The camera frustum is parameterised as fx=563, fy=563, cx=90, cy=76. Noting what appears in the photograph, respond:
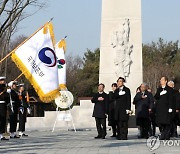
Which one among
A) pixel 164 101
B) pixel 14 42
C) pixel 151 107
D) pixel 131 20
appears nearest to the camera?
pixel 164 101

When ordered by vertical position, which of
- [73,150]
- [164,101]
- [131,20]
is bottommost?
[73,150]

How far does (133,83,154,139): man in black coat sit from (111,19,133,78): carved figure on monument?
7.37 metres

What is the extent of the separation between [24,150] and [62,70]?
33.3 ft

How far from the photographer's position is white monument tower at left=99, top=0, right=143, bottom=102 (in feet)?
80.8

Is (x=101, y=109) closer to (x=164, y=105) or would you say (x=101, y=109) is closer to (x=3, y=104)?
(x=164, y=105)

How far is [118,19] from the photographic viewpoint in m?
24.8

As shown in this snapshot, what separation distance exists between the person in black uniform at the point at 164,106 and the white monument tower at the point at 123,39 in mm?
9203

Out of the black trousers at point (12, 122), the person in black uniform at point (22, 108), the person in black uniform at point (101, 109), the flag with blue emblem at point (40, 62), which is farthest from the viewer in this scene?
the person in black uniform at point (22, 108)

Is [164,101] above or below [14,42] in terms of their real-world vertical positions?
below

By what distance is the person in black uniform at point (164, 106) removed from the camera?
15.2m

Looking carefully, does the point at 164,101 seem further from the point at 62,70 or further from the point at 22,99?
the point at 62,70

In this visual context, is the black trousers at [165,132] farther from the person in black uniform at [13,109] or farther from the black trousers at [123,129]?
the person in black uniform at [13,109]

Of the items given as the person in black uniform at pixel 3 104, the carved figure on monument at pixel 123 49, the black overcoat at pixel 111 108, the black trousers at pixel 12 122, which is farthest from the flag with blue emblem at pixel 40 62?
the carved figure on monument at pixel 123 49

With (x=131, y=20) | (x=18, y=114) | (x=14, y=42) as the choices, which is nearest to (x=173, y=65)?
(x=14, y=42)
